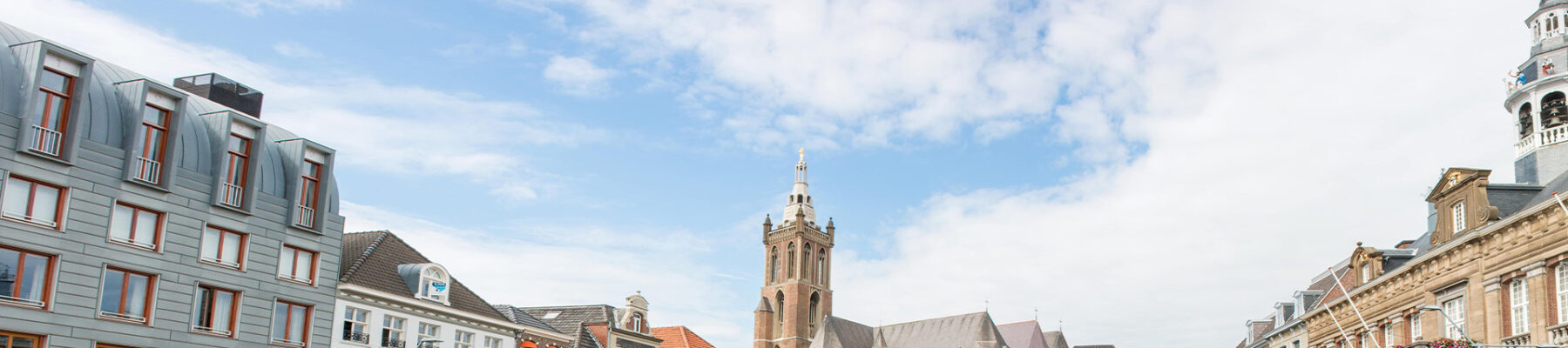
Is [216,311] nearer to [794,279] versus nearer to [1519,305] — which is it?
[1519,305]

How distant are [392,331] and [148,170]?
11.9 metres

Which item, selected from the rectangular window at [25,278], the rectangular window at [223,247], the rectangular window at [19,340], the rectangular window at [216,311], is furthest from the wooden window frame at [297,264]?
the rectangular window at [19,340]

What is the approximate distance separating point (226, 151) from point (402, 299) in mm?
9350

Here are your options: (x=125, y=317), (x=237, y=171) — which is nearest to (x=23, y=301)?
(x=125, y=317)

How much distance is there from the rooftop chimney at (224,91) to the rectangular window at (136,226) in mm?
7135

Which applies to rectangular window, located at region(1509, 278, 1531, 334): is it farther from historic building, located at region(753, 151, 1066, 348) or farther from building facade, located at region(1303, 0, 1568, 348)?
historic building, located at region(753, 151, 1066, 348)

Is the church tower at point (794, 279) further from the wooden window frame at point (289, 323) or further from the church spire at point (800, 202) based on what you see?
the wooden window frame at point (289, 323)

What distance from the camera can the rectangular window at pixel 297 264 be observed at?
40562 mm

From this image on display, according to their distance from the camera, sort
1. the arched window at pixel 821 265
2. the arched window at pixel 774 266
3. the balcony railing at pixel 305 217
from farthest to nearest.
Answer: the arched window at pixel 821 265 → the arched window at pixel 774 266 → the balcony railing at pixel 305 217

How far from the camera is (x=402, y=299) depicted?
147ft

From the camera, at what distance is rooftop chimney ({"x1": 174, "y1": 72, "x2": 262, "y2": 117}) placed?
1655 inches

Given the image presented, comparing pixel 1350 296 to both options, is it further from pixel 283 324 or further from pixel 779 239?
pixel 779 239

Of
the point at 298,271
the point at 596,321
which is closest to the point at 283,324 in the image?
the point at 298,271

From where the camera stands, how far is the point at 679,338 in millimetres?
79625
